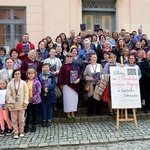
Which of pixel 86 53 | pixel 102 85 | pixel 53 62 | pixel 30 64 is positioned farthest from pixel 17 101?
pixel 86 53

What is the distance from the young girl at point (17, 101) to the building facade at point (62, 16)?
19.8 feet

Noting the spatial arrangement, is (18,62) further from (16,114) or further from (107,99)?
(107,99)

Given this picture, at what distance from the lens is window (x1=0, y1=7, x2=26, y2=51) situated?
12.4 meters

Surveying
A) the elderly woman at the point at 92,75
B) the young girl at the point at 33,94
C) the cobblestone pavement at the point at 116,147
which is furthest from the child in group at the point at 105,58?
the cobblestone pavement at the point at 116,147

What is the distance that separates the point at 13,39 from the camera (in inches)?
493

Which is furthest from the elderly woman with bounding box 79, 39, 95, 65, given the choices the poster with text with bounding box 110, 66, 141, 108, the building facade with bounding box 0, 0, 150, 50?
the building facade with bounding box 0, 0, 150, 50

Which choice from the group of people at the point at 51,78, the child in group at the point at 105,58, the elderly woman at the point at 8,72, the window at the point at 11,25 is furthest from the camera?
the window at the point at 11,25

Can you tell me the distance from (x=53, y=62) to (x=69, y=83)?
76 cm

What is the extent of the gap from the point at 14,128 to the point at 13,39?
7.00m

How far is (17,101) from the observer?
6.30 m

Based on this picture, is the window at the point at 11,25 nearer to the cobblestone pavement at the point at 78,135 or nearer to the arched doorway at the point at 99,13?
the arched doorway at the point at 99,13

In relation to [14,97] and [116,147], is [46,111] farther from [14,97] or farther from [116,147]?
[116,147]

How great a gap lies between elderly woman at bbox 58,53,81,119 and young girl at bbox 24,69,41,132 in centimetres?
86

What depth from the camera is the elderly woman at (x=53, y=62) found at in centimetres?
743
